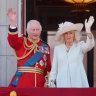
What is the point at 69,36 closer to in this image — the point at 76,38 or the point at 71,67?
the point at 76,38

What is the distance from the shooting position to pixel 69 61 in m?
4.37

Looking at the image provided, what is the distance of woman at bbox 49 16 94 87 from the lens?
436 centimetres

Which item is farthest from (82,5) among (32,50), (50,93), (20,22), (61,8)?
(50,93)

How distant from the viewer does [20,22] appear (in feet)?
19.6

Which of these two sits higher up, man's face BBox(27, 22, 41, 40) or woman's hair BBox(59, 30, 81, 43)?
man's face BBox(27, 22, 41, 40)

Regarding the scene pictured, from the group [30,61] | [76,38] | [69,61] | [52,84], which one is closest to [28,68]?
[30,61]

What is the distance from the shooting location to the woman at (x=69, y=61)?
4.36 m

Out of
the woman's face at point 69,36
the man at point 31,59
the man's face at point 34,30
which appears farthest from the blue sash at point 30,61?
the woman's face at point 69,36

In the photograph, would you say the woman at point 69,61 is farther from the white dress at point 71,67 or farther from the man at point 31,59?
the man at point 31,59

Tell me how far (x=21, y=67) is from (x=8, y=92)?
0.90 m

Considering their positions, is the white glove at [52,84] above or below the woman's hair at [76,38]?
below

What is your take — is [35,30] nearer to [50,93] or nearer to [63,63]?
[63,63]

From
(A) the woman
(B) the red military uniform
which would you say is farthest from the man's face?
(A) the woman

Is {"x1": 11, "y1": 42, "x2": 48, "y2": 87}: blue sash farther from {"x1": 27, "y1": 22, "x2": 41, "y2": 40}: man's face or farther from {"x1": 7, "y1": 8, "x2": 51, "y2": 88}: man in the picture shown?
{"x1": 27, "y1": 22, "x2": 41, "y2": 40}: man's face
